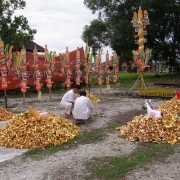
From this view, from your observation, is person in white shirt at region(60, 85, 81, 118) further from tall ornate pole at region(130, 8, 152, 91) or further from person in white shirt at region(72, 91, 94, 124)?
tall ornate pole at region(130, 8, 152, 91)

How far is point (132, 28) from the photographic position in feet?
70.4

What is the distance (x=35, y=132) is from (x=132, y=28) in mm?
17679

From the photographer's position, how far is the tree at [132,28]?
2147 cm

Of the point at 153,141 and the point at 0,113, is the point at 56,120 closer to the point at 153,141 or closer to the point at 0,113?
the point at 153,141

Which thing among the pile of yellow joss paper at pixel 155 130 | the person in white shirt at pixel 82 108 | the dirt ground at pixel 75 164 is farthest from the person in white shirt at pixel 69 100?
the pile of yellow joss paper at pixel 155 130

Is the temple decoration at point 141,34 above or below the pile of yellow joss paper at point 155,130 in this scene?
above

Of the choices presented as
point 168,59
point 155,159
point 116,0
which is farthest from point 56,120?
point 168,59

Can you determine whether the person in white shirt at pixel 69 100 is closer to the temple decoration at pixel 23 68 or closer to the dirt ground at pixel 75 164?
the dirt ground at pixel 75 164

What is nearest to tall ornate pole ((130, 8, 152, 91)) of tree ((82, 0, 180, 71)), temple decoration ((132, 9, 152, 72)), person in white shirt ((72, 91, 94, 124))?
temple decoration ((132, 9, 152, 72))

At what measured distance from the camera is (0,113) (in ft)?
25.6

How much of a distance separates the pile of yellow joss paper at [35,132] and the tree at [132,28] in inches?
677

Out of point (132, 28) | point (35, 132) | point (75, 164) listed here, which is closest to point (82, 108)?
point (35, 132)

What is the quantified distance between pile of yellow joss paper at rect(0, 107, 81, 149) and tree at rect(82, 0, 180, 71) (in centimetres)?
1721

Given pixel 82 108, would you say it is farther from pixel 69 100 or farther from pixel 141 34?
pixel 141 34
